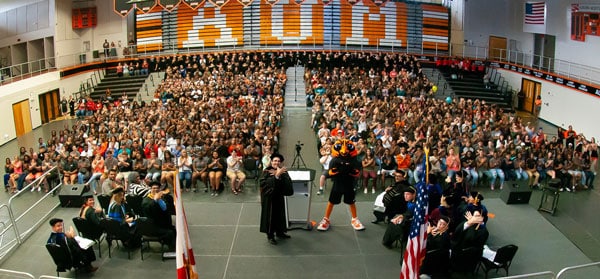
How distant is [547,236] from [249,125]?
34.1 feet

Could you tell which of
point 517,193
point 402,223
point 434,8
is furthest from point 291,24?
point 402,223

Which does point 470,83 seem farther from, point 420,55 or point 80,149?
point 80,149

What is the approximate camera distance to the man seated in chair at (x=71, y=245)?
33.2ft

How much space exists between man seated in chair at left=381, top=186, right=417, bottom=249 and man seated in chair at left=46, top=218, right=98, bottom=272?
5489 mm

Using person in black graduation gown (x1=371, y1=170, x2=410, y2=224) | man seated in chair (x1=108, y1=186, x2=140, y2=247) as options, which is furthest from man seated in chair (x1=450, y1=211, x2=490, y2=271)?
man seated in chair (x1=108, y1=186, x2=140, y2=247)

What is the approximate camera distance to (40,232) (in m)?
12.6

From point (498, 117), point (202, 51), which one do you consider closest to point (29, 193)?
point (498, 117)

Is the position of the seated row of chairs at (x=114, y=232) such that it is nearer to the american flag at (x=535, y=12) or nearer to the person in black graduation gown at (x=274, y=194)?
the person in black graduation gown at (x=274, y=194)

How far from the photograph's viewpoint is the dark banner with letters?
76.6ft

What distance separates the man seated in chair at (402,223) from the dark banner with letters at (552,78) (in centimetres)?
1530

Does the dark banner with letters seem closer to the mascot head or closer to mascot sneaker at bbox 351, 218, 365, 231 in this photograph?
mascot sneaker at bbox 351, 218, 365, 231

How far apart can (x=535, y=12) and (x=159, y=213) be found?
24719mm

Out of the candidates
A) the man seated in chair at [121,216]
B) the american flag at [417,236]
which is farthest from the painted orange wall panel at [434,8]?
the american flag at [417,236]

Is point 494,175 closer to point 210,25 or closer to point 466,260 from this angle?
point 466,260
